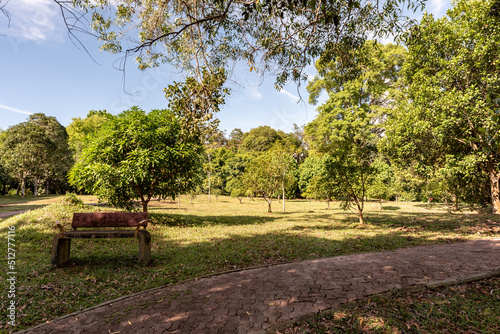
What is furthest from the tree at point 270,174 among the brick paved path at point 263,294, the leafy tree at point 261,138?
the leafy tree at point 261,138

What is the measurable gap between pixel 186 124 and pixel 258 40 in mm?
3244

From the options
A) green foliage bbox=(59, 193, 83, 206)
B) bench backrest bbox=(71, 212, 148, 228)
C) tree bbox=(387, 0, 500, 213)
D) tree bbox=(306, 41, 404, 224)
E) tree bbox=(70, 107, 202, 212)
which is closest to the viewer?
bench backrest bbox=(71, 212, 148, 228)

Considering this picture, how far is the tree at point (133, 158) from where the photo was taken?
11141 mm

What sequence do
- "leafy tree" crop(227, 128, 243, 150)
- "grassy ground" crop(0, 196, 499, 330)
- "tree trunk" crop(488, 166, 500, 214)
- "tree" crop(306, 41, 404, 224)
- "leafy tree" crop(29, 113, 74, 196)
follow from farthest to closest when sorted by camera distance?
"leafy tree" crop(227, 128, 243, 150)
"leafy tree" crop(29, 113, 74, 196)
"tree" crop(306, 41, 404, 224)
"tree trunk" crop(488, 166, 500, 214)
"grassy ground" crop(0, 196, 499, 330)

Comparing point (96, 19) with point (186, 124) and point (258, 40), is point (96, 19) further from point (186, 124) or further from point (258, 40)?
point (258, 40)

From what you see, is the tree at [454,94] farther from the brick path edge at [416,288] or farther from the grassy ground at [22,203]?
the grassy ground at [22,203]

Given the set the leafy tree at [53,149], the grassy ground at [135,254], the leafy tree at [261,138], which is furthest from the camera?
the leafy tree at [261,138]

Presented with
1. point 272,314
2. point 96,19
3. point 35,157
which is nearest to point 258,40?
point 96,19

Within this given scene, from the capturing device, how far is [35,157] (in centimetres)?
3145

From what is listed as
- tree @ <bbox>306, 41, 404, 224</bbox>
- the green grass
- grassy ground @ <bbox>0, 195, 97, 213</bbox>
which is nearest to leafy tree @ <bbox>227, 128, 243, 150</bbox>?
tree @ <bbox>306, 41, 404, 224</bbox>

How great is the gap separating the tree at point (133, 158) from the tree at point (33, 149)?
88.1 feet

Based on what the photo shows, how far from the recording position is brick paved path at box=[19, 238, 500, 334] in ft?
11.7

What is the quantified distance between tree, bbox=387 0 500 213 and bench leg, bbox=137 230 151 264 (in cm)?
1395

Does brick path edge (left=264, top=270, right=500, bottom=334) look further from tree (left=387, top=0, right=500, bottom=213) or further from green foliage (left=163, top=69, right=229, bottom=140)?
tree (left=387, top=0, right=500, bottom=213)
